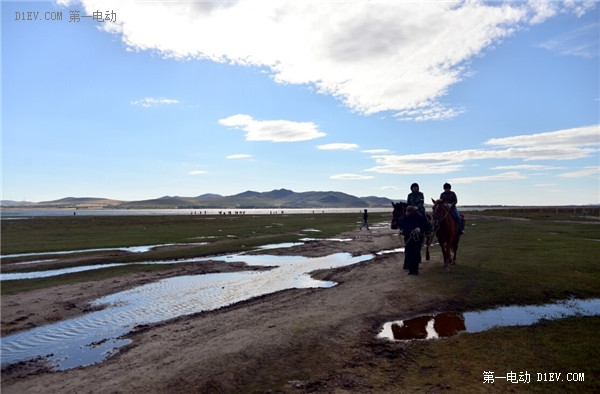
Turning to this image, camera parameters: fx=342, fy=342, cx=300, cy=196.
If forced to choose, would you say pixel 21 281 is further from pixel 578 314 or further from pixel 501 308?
pixel 578 314

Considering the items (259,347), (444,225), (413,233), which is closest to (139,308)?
(259,347)

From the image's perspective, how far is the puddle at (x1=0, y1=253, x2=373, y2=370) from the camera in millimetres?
9805

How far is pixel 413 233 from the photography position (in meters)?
16.0

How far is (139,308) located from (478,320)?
12.5m

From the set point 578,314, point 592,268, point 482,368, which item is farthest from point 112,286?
point 592,268

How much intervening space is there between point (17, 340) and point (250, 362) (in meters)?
8.38

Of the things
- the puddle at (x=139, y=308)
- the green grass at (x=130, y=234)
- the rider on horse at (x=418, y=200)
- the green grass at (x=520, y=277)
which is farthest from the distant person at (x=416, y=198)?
the green grass at (x=130, y=234)

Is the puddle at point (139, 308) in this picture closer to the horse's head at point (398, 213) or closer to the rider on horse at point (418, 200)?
the horse's head at point (398, 213)

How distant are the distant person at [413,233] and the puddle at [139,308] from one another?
4.09m

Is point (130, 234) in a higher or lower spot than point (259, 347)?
lower

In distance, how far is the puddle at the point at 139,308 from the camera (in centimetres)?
980

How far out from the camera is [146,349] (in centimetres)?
931

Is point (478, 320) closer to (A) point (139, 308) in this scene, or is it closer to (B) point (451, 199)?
(B) point (451, 199)

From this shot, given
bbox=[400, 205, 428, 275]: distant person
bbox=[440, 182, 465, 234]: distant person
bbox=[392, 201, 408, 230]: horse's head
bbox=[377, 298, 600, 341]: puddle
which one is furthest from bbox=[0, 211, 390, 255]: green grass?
bbox=[377, 298, 600, 341]: puddle
